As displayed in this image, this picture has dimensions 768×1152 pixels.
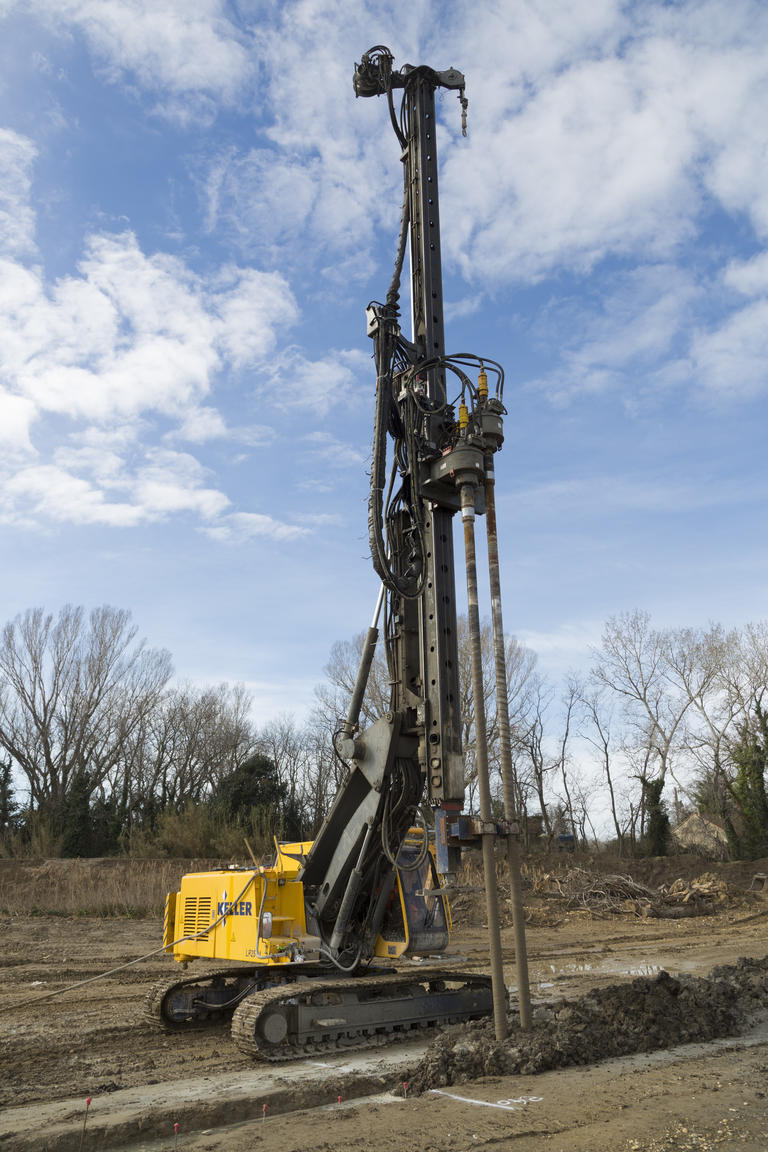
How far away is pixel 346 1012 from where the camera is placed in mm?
7594

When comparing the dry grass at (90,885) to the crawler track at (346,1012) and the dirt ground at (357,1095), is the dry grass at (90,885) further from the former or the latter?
the crawler track at (346,1012)

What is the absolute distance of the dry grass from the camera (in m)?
20.4

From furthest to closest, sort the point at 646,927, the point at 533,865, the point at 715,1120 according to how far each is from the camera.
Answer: the point at 533,865, the point at 646,927, the point at 715,1120

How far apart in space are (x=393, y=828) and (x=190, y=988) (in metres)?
2.73

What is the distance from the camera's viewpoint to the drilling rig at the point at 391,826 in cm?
778

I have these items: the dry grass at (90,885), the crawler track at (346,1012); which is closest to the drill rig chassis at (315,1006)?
the crawler track at (346,1012)

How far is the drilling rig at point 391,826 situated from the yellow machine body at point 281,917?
15 mm

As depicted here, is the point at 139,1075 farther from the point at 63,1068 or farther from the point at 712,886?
the point at 712,886

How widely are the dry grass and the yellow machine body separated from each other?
43.0 ft

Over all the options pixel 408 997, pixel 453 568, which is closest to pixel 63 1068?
pixel 408 997

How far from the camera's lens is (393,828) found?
27.0ft

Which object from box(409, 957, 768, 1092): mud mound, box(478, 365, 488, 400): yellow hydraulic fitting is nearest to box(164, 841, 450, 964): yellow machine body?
box(409, 957, 768, 1092): mud mound

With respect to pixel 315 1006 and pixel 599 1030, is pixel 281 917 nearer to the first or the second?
pixel 315 1006

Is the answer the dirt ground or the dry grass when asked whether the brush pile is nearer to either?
the dry grass
